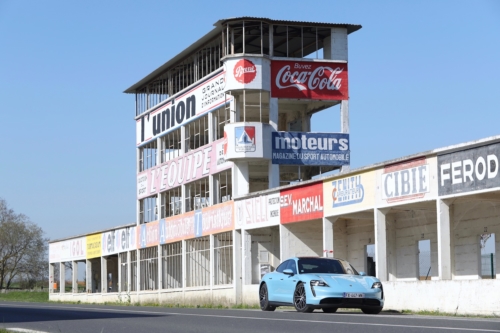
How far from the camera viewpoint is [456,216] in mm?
29891

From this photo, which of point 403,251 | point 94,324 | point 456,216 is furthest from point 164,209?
point 94,324

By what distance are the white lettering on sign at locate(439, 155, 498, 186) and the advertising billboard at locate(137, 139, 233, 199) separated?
18.0m

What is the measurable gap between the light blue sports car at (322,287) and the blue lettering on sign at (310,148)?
17.2 metres

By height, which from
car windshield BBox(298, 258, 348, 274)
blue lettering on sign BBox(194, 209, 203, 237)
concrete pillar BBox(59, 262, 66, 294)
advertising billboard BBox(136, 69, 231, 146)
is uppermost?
advertising billboard BBox(136, 69, 231, 146)

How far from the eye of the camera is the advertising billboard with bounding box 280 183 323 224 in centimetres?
3378

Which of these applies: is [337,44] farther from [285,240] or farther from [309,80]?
[285,240]

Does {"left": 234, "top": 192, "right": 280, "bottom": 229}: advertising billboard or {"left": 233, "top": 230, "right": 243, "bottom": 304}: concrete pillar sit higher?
{"left": 234, "top": 192, "right": 280, "bottom": 229}: advertising billboard

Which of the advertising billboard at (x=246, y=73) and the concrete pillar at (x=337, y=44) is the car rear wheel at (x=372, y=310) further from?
the concrete pillar at (x=337, y=44)

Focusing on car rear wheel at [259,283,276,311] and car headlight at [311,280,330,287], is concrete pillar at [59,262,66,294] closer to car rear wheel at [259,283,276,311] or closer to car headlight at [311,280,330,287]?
car rear wheel at [259,283,276,311]

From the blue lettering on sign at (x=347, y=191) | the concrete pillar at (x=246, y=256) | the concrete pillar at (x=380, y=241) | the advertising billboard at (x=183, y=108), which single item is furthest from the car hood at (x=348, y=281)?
the advertising billboard at (x=183, y=108)

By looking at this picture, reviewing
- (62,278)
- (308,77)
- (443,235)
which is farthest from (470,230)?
(62,278)

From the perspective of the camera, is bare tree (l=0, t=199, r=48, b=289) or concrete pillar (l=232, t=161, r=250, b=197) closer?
concrete pillar (l=232, t=161, r=250, b=197)

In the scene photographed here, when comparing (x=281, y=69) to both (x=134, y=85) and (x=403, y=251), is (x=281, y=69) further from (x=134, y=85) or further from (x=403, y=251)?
(x=134, y=85)

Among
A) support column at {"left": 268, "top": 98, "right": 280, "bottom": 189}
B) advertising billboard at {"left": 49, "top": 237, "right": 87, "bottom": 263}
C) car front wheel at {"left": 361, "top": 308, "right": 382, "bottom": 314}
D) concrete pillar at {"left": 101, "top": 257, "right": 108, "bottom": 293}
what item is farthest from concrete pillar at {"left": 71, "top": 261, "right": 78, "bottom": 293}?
car front wheel at {"left": 361, "top": 308, "right": 382, "bottom": 314}
